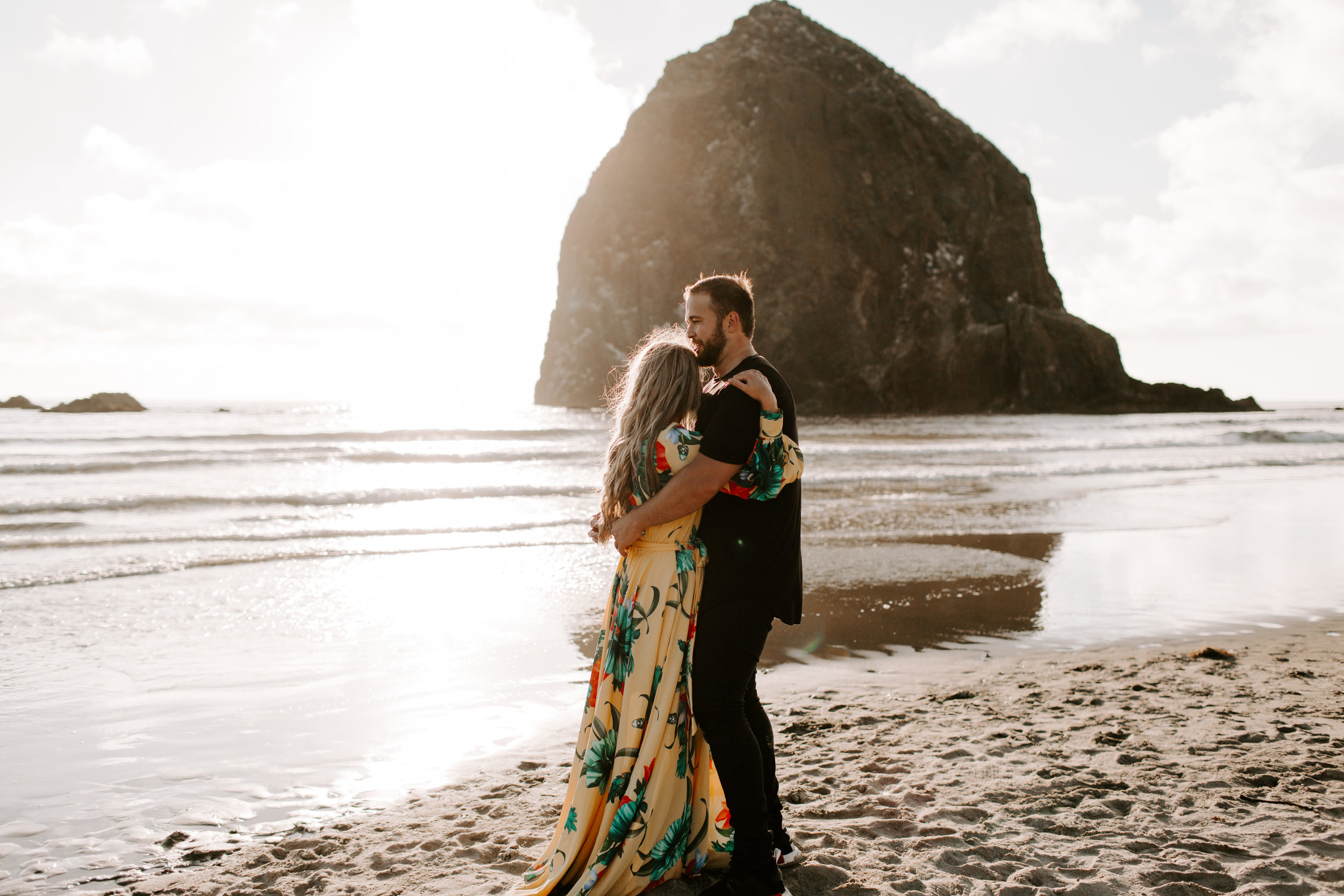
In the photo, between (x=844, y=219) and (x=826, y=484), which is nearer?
(x=826, y=484)

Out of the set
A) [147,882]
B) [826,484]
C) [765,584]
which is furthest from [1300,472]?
[147,882]

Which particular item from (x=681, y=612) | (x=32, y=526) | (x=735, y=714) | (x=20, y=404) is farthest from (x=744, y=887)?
(x=20, y=404)

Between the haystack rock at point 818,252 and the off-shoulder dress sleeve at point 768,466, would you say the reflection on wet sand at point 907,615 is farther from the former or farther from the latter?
the haystack rock at point 818,252

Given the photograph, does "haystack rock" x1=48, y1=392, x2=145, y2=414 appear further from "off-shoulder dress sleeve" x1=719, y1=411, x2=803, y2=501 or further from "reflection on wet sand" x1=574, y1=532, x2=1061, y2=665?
"off-shoulder dress sleeve" x1=719, y1=411, x2=803, y2=501

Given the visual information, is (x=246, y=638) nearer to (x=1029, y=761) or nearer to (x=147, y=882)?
(x=147, y=882)

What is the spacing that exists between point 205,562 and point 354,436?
62.2 ft

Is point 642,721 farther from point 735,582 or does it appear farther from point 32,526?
point 32,526

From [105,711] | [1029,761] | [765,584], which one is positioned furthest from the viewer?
[105,711]

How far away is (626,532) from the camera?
2508 millimetres

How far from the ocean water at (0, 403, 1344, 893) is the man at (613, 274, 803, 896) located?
1.83m

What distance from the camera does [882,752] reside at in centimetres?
388

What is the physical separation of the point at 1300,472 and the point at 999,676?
18788 mm

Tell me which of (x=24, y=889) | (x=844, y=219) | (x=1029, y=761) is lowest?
(x=24, y=889)

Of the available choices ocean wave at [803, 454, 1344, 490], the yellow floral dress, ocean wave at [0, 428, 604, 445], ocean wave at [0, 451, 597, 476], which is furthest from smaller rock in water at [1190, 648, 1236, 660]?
ocean wave at [0, 428, 604, 445]
